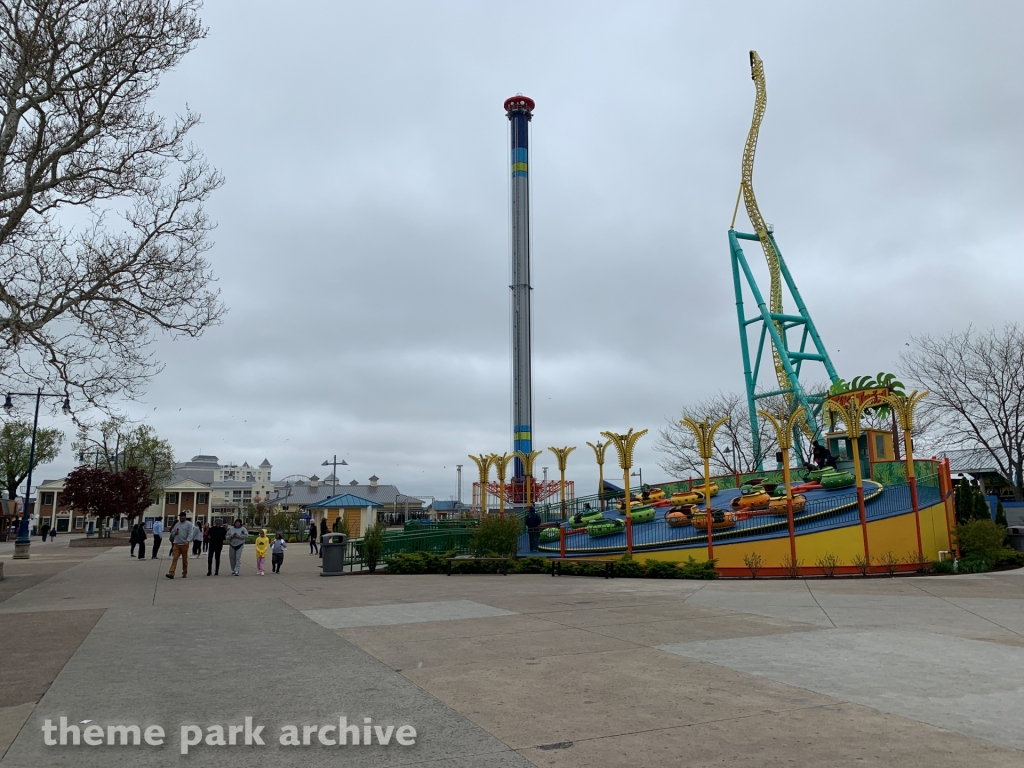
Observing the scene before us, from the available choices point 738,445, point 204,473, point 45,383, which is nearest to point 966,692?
point 45,383

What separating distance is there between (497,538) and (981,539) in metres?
13.4

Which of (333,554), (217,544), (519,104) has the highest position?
(519,104)

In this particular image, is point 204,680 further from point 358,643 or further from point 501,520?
point 501,520

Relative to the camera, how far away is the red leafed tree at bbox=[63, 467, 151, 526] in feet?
143

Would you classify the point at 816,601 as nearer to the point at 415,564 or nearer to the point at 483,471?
the point at 415,564

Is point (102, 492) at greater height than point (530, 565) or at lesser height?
greater

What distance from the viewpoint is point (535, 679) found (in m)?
6.62

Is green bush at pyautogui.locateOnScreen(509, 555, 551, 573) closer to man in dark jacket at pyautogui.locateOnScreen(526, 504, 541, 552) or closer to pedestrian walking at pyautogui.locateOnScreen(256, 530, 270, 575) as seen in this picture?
man in dark jacket at pyautogui.locateOnScreen(526, 504, 541, 552)

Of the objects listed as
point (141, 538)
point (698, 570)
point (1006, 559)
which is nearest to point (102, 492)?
point (141, 538)

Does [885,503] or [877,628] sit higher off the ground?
[885,503]

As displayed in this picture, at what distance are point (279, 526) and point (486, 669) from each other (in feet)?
165

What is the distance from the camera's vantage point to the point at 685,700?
580cm

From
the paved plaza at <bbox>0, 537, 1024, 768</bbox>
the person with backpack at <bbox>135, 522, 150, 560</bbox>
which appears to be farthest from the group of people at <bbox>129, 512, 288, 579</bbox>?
the person with backpack at <bbox>135, 522, 150, 560</bbox>

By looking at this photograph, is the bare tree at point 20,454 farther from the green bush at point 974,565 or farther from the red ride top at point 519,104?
the green bush at point 974,565
